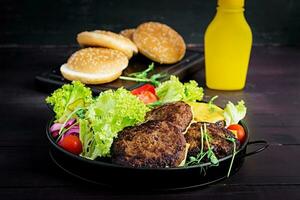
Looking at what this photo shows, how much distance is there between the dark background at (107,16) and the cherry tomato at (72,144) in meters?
1.43

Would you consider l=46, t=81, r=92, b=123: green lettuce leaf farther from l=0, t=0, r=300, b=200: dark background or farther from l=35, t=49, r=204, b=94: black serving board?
l=35, t=49, r=204, b=94: black serving board

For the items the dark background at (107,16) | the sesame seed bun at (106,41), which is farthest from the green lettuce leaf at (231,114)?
the dark background at (107,16)

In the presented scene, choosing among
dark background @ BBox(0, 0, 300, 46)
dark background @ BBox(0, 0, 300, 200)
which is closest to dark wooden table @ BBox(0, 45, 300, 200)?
dark background @ BBox(0, 0, 300, 200)

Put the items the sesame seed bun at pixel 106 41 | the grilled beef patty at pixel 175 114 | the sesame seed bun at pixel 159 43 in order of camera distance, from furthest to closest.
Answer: the sesame seed bun at pixel 159 43, the sesame seed bun at pixel 106 41, the grilled beef patty at pixel 175 114

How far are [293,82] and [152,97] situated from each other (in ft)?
2.45

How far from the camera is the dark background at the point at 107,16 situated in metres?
2.62

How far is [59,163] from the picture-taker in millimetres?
1282

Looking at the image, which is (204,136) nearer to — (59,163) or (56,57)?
(59,163)

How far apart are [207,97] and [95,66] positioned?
1.17 feet

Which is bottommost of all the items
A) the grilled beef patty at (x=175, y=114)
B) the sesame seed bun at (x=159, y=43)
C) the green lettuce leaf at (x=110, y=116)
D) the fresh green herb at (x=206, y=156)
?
the sesame seed bun at (x=159, y=43)

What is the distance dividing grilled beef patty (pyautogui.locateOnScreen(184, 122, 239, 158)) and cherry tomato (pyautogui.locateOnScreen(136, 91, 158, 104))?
0.23m

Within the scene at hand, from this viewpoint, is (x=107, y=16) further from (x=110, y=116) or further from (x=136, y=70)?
(x=110, y=116)

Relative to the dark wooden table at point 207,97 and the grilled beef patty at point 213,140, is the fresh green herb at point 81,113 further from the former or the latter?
the grilled beef patty at point 213,140

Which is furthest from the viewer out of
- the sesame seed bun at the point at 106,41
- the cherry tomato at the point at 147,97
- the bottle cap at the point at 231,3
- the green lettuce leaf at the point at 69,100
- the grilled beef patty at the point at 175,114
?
the sesame seed bun at the point at 106,41
